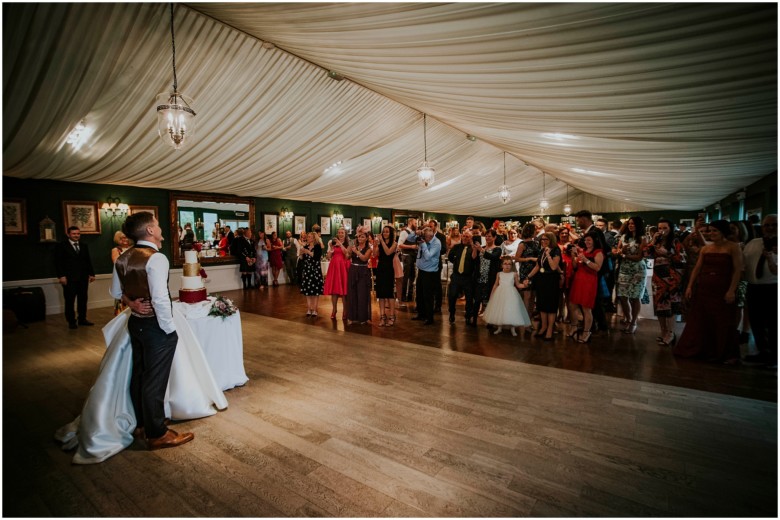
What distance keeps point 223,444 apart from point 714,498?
9.31 ft

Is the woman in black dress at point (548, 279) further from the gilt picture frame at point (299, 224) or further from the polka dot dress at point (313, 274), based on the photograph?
the gilt picture frame at point (299, 224)

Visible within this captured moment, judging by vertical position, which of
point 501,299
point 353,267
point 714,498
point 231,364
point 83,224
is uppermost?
point 83,224

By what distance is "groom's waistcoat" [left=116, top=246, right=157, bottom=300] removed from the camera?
90.0 inches

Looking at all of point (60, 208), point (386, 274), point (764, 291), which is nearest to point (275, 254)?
point (60, 208)

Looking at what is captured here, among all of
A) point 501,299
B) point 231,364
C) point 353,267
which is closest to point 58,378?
point 231,364

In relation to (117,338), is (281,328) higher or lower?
lower

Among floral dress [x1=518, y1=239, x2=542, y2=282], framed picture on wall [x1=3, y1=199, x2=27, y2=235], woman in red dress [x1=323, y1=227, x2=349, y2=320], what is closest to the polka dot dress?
woman in red dress [x1=323, y1=227, x2=349, y2=320]

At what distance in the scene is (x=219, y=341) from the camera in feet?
10.9

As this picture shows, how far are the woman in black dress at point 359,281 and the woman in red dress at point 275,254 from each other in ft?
17.0

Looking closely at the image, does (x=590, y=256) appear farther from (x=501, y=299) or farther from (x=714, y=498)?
(x=714, y=498)

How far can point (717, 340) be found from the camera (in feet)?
12.6

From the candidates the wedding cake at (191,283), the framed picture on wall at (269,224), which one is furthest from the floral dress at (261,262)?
the wedding cake at (191,283)

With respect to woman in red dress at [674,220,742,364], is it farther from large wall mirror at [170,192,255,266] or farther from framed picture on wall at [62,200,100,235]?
framed picture on wall at [62,200,100,235]

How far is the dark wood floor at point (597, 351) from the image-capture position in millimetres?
3381
